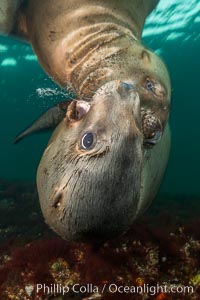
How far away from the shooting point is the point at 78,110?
9.71 ft

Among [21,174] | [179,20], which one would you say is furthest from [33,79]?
[21,174]

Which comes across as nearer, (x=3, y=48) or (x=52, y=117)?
(x=52, y=117)

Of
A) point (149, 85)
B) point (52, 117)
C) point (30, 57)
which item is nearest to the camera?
point (149, 85)

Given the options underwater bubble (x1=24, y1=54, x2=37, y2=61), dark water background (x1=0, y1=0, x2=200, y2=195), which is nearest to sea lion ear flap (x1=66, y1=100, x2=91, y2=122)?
dark water background (x1=0, y1=0, x2=200, y2=195)

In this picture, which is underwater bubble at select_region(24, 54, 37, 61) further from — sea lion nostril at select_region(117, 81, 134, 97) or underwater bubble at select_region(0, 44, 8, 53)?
sea lion nostril at select_region(117, 81, 134, 97)

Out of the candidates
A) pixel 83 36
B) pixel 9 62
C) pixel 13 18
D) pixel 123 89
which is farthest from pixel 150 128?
pixel 9 62

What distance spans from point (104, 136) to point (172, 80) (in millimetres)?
45960

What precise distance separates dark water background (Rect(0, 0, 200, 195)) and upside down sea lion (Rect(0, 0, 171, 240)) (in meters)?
1.14

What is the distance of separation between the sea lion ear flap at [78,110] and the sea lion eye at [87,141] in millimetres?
364

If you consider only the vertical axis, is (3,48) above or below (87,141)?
below

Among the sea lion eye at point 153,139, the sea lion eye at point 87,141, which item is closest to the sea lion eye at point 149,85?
the sea lion eye at point 153,139

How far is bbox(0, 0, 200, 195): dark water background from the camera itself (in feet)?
72.8

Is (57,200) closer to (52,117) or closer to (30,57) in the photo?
(52,117)

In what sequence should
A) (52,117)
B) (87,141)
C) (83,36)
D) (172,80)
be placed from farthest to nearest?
(172,80)
(52,117)
(83,36)
(87,141)
